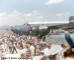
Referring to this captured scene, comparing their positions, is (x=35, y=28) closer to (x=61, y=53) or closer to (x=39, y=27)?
(x=39, y=27)

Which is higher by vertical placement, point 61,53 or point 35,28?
point 35,28

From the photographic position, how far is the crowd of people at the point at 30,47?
2.37 m

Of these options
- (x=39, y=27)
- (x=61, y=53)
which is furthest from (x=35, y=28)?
(x=61, y=53)

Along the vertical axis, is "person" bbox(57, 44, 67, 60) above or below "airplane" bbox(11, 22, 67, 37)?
below

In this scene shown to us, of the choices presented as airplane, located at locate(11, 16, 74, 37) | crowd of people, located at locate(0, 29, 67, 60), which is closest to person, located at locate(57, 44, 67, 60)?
crowd of people, located at locate(0, 29, 67, 60)

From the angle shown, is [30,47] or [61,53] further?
[30,47]

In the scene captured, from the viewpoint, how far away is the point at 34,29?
2.40 m

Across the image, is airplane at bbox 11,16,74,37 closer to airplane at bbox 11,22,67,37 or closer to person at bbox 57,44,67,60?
airplane at bbox 11,22,67,37

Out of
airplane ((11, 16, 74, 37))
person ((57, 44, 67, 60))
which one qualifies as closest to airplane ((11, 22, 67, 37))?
airplane ((11, 16, 74, 37))

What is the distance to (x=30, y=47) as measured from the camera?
97.1 inches

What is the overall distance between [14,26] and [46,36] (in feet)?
1.59

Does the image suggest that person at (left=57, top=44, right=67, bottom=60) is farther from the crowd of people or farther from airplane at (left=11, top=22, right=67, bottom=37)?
airplane at (left=11, top=22, right=67, bottom=37)

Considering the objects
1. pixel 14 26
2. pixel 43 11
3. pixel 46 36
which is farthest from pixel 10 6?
pixel 46 36

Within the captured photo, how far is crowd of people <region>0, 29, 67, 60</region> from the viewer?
2365 millimetres
